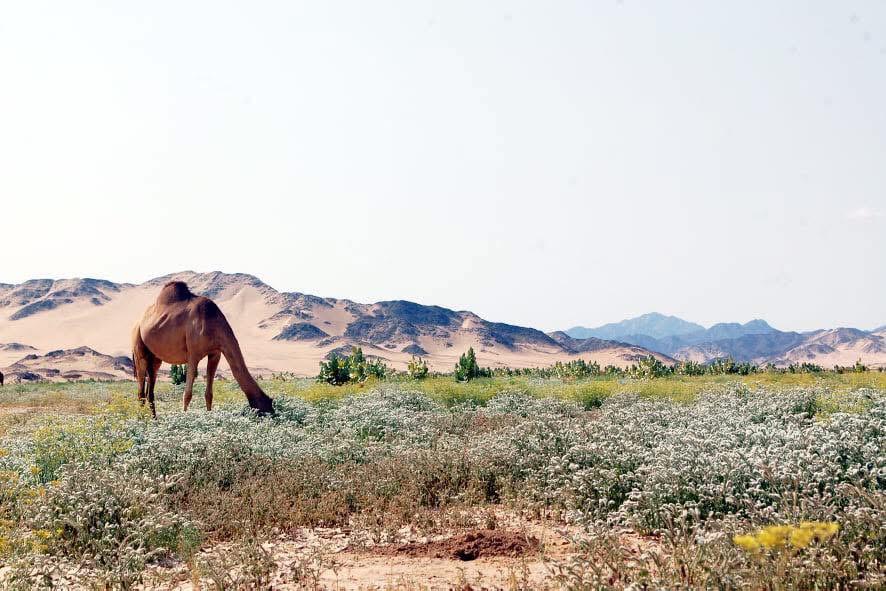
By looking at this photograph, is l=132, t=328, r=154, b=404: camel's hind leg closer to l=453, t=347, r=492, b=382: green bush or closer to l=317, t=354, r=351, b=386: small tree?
l=317, t=354, r=351, b=386: small tree

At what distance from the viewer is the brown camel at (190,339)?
14.8 meters

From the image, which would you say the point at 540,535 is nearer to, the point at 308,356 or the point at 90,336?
→ the point at 308,356

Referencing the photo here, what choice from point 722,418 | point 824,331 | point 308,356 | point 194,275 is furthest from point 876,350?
point 722,418

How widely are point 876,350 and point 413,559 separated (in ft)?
450

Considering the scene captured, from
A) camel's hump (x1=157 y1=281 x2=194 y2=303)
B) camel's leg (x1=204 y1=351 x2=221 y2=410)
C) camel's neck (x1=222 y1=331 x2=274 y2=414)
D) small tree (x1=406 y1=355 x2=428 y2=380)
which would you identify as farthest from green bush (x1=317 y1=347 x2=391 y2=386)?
camel's neck (x1=222 y1=331 x2=274 y2=414)

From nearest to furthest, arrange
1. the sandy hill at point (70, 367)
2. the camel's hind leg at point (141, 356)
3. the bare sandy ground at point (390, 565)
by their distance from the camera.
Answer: the bare sandy ground at point (390, 565) < the camel's hind leg at point (141, 356) < the sandy hill at point (70, 367)

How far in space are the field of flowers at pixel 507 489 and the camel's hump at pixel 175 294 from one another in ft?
12.1

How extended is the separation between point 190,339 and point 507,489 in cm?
872

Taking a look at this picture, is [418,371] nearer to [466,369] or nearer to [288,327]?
[466,369]

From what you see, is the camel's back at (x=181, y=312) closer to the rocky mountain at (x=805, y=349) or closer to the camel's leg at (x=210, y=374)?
the camel's leg at (x=210, y=374)

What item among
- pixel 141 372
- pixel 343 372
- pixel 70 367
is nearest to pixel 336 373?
pixel 343 372

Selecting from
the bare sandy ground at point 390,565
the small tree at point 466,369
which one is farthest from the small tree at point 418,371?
the bare sandy ground at point 390,565

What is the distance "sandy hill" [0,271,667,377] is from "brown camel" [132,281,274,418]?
56537mm

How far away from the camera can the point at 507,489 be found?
8.73 metres
